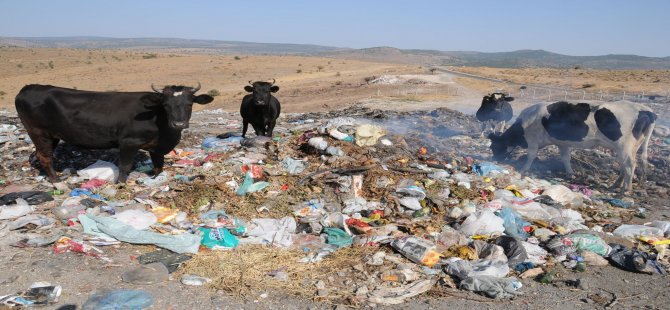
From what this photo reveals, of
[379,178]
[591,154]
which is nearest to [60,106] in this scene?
[379,178]

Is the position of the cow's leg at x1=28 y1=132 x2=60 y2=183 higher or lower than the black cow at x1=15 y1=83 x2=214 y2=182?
lower

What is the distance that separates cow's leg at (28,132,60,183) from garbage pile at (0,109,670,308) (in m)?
0.24

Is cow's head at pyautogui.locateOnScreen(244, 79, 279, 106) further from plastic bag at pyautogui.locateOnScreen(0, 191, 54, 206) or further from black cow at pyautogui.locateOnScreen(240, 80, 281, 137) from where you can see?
plastic bag at pyautogui.locateOnScreen(0, 191, 54, 206)

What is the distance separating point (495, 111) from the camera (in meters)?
13.6

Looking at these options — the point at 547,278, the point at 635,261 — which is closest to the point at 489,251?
the point at 547,278

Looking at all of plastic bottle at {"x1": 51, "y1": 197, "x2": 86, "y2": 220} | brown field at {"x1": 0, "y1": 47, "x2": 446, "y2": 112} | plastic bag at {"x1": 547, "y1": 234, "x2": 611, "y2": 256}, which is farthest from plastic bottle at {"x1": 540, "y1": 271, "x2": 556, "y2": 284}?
brown field at {"x1": 0, "y1": 47, "x2": 446, "y2": 112}

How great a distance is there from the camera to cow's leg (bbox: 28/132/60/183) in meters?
8.01

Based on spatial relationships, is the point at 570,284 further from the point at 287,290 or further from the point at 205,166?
the point at 205,166

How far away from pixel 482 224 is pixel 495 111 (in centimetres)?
784

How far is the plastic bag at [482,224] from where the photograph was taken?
6438mm

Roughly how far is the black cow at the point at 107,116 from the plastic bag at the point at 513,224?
16.2 feet

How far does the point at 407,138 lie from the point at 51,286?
780cm

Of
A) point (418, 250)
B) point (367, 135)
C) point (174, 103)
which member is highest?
point (174, 103)

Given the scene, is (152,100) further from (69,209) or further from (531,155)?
(531,155)
